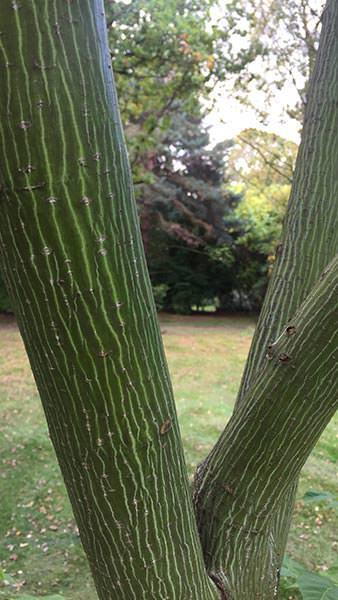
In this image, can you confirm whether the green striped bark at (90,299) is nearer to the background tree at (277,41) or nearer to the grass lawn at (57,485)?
the grass lawn at (57,485)

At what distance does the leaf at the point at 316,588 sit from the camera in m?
1.29

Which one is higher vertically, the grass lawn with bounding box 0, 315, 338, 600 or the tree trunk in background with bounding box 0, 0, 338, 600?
the tree trunk in background with bounding box 0, 0, 338, 600

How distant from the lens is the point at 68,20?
2.56ft

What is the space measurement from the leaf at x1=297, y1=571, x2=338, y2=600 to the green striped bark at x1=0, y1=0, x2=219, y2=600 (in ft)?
1.23

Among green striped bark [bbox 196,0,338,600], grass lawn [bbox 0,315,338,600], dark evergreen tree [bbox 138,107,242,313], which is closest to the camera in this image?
green striped bark [bbox 196,0,338,600]

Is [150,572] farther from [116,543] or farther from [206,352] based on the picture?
[206,352]

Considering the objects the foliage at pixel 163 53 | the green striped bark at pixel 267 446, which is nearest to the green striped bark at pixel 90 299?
the green striped bark at pixel 267 446

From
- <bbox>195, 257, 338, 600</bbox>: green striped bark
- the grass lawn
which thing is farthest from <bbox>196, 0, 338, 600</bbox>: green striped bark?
the grass lawn

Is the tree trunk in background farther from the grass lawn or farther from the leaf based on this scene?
the grass lawn

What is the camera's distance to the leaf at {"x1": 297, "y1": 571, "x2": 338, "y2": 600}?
129 centimetres

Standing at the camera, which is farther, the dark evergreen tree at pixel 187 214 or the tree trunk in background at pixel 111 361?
the dark evergreen tree at pixel 187 214

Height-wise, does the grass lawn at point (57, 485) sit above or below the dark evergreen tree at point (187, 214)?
below

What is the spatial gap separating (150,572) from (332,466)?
4918mm

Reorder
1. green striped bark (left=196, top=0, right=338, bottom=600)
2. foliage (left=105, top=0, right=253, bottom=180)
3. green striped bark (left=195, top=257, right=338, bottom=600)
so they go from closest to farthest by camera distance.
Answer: green striped bark (left=195, top=257, right=338, bottom=600) → green striped bark (left=196, top=0, right=338, bottom=600) → foliage (left=105, top=0, right=253, bottom=180)
